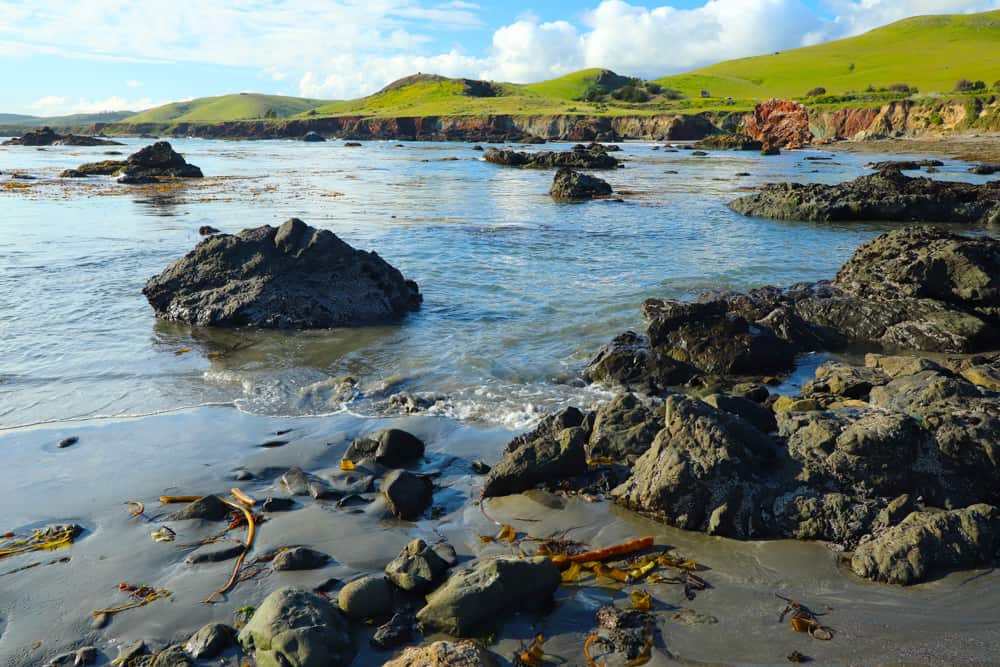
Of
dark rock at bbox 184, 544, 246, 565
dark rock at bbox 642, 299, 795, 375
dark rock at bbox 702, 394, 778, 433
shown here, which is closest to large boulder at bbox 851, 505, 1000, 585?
dark rock at bbox 702, 394, 778, 433

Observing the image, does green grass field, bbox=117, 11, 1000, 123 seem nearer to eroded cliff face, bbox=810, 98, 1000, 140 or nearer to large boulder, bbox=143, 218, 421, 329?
eroded cliff face, bbox=810, 98, 1000, 140

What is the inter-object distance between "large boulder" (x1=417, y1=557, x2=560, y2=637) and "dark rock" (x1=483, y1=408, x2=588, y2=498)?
1391 mm

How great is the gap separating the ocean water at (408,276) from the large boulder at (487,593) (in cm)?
311

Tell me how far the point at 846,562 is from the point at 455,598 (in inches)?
102

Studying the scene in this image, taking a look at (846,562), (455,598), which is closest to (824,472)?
(846,562)

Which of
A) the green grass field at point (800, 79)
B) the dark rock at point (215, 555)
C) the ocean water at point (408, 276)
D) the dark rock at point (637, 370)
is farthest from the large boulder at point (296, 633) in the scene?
the green grass field at point (800, 79)

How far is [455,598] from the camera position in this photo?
156 inches

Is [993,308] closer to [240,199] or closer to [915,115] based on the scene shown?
[240,199]

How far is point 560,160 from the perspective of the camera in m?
49.7

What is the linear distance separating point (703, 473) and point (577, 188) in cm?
2613

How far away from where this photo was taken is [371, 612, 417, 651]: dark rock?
382cm

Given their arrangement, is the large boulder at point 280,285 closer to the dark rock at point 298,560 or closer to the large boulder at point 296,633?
the dark rock at point 298,560

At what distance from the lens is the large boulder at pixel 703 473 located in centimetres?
499

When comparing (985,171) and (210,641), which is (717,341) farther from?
(985,171)
